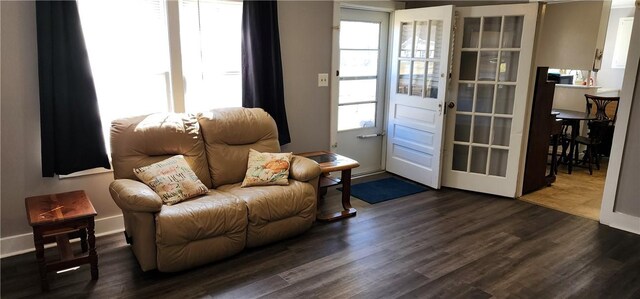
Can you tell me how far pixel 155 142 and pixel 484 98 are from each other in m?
3.11

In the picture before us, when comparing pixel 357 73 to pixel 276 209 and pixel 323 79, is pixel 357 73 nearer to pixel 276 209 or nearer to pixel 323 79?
pixel 323 79

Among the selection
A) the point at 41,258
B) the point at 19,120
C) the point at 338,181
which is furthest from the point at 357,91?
the point at 41,258

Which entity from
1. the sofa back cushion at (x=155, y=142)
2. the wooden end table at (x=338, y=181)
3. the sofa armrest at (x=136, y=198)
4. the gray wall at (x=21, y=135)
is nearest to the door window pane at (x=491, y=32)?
the wooden end table at (x=338, y=181)

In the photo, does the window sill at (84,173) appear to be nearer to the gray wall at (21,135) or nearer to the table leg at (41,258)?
the gray wall at (21,135)

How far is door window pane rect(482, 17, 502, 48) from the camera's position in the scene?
4.10 m

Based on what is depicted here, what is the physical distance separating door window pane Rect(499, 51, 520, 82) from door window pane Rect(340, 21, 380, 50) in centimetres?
136

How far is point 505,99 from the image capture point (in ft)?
13.8

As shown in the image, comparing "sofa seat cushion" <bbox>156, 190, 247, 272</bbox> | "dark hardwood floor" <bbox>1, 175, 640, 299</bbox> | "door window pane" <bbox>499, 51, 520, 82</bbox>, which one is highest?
"door window pane" <bbox>499, 51, 520, 82</bbox>

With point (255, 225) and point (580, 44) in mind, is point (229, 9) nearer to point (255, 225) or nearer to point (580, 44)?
point (255, 225)

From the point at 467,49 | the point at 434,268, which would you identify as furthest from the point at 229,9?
the point at 434,268

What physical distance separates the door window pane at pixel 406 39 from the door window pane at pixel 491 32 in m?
0.75

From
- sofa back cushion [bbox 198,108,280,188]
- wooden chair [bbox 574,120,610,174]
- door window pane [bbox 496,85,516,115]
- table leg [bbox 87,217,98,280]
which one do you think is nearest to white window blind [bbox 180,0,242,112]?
sofa back cushion [bbox 198,108,280,188]

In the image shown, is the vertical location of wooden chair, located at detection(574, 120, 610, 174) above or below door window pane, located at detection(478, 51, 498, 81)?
below

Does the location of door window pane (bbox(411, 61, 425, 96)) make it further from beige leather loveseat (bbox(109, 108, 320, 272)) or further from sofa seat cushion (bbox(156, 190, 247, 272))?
sofa seat cushion (bbox(156, 190, 247, 272))
